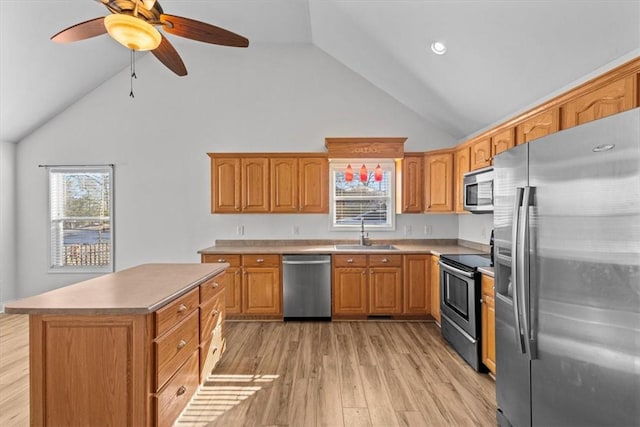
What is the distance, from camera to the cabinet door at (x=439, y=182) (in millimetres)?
4297

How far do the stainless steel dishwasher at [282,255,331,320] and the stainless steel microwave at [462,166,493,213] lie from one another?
1.79 metres

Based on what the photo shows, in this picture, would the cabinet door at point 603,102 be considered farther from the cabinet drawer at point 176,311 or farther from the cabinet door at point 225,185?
the cabinet door at point 225,185

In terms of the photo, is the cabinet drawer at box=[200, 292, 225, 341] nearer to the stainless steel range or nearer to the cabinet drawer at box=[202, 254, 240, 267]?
the cabinet drawer at box=[202, 254, 240, 267]

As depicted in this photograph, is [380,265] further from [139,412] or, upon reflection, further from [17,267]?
[17,267]

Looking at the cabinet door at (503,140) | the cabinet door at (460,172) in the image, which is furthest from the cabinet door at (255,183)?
the cabinet door at (503,140)

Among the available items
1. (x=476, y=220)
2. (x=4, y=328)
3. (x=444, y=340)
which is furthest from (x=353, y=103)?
(x=4, y=328)

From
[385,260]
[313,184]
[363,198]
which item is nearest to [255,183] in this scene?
[313,184]

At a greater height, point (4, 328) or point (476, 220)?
point (476, 220)

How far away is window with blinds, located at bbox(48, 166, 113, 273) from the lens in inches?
195

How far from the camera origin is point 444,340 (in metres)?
3.63

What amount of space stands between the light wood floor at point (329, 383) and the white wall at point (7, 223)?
4.11ft

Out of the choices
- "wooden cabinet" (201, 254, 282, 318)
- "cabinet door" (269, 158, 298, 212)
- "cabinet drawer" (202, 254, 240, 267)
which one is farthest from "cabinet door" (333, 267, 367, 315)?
"cabinet drawer" (202, 254, 240, 267)

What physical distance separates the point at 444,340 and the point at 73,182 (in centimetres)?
553

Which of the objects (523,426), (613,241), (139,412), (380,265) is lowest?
(523,426)
